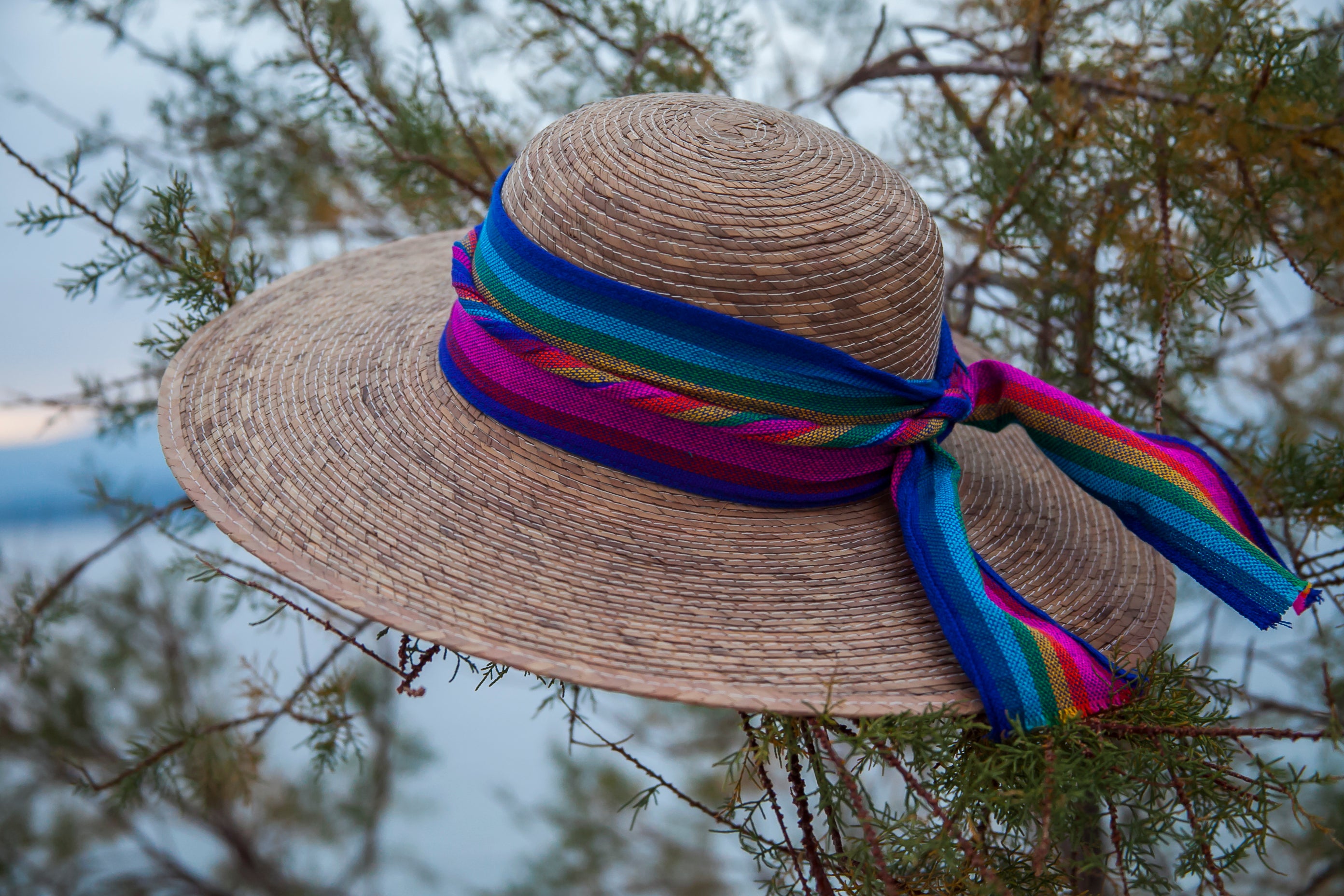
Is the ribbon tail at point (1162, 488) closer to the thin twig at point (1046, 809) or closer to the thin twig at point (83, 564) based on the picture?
the thin twig at point (1046, 809)

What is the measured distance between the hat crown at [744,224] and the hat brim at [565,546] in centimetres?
14

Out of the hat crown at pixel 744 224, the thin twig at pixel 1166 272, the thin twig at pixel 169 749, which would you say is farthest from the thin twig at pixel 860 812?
the thin twig at pixel 169 749

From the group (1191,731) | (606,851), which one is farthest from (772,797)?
(606,851)

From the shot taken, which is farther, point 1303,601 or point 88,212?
point 88,212

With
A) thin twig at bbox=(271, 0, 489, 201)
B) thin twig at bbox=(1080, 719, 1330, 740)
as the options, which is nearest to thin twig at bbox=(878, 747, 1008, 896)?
thin twig at bbox=(1080, 719, 1330, 740)

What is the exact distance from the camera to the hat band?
2.09ft

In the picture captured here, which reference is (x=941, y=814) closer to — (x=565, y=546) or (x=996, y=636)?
(x=996, y=636)

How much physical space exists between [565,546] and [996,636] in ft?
0.93

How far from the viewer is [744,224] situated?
65 cm

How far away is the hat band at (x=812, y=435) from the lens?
0.64 meters

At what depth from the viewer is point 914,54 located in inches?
47.0

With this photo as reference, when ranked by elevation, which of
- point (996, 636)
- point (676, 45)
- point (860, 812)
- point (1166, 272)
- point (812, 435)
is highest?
point (676, 45)

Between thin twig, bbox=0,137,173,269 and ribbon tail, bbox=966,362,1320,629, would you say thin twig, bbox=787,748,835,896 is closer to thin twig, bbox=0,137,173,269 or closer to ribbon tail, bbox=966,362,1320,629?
ribbon tail, bbox=966,362,1320,629

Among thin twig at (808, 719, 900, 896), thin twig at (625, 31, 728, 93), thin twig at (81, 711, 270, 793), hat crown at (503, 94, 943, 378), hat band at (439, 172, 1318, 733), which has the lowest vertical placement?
thin twig at (808, 719, 900, 896)
